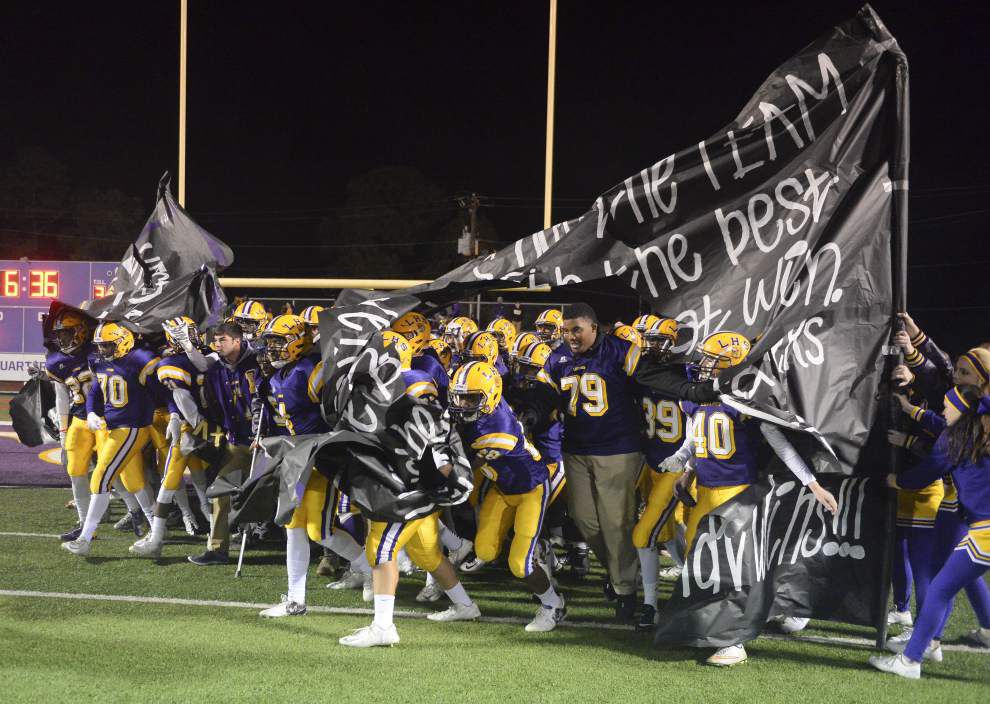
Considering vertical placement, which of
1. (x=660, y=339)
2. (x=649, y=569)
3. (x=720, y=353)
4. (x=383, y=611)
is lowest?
(x=383, y=611)

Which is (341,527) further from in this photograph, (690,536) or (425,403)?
(690,536)

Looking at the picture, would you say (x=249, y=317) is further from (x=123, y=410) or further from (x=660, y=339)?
(x=660, y=339)

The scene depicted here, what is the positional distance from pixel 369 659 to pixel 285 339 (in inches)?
94.2

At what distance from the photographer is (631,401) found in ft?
22.6

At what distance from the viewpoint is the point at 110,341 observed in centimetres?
895

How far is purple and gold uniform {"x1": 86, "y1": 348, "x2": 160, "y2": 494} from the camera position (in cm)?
861

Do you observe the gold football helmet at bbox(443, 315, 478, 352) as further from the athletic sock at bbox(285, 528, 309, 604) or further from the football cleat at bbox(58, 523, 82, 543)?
the football cleat at bbox(58, 523, 82, 543)

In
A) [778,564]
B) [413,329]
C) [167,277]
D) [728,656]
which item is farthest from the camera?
[167,277]

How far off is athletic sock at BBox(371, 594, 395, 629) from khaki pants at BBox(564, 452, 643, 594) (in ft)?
5.20

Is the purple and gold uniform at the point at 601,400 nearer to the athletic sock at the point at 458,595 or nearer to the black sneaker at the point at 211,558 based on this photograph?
the athletic sock at the point at 458,595

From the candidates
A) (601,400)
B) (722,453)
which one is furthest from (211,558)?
(722,453)

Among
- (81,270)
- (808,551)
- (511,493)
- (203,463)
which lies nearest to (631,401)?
(511,493)

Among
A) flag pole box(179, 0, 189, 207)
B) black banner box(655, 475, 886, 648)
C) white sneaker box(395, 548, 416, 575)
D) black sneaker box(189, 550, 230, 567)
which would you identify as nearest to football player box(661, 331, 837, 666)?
black banner box(655, 475, 886, 648)

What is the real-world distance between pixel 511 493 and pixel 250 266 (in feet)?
160
